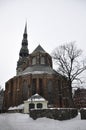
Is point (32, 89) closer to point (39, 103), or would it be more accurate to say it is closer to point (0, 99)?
point (39, 103)

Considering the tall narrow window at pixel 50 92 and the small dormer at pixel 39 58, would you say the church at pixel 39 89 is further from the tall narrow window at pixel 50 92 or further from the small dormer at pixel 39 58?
the small dormer at pixel 39 58

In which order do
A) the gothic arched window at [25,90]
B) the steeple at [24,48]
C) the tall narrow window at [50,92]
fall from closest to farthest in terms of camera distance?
the tall narrow window at [50,92] → the gothic arched window at [25,90] → the steeple at [24,48]

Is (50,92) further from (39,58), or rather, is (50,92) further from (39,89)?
(39,58)

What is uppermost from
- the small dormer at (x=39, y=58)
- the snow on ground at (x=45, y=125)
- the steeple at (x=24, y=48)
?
the steeple at (x=24, y=48)

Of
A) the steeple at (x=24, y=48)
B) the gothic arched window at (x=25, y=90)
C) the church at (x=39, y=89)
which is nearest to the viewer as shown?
the church at (x=39, y=89)

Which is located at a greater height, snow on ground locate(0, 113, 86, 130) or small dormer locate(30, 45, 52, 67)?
small dormer locate(30, 45, 52, 67)

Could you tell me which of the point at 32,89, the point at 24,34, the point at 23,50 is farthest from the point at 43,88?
the point at 24,34

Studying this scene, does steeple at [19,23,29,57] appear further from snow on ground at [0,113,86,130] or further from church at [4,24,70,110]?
snow on ground at [0,113,86,130]

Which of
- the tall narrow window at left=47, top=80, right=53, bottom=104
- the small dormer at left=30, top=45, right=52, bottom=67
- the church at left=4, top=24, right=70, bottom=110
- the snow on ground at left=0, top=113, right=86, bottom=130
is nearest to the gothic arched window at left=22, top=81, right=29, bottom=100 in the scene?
the church at left=4, top=24, right=70, bottom=110

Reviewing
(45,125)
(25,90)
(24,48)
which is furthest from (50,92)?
(24,48)

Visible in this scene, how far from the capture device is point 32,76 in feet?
115

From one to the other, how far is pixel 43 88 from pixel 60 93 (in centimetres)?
434

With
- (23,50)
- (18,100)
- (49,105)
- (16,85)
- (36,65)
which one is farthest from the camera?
(23,50)

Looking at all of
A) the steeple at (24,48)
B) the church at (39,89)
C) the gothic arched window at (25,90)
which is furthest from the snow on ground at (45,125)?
the steeple at (24,48)
